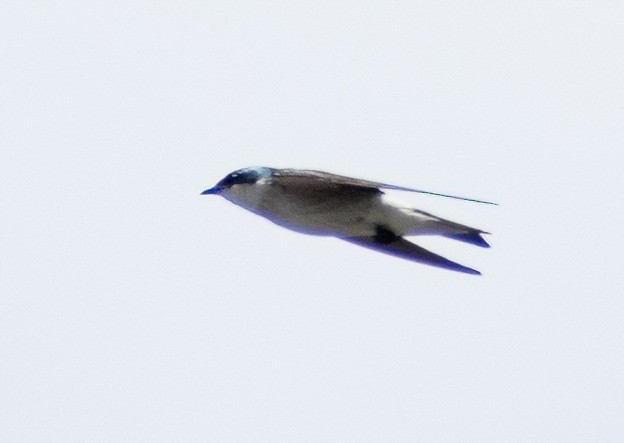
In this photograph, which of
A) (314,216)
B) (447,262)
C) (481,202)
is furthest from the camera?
(447,262)

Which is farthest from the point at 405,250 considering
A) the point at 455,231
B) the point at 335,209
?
the point at 335,209

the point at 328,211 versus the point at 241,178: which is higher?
the point at 241,178

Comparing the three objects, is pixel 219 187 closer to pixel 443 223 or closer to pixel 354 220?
pixel 354 220

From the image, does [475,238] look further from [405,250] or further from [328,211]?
[328,211]

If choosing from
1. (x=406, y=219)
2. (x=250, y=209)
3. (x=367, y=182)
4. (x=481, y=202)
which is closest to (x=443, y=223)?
(x=406, y=219)

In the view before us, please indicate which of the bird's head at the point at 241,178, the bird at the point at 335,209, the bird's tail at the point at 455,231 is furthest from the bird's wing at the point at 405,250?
the bird's head at the point at 241,178

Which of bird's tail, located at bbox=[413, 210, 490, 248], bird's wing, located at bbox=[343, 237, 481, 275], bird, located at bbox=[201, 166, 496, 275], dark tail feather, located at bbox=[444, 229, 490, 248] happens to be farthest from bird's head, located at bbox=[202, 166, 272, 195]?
dark tail feather, located at bbox=[444, 229, 490, 248]

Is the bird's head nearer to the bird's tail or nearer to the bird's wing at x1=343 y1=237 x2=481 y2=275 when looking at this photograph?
the bird's wing at x1=343 y1=237 x2=481 y2=275

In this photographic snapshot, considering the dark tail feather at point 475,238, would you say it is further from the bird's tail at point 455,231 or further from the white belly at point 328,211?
the white belly at point 328,211
